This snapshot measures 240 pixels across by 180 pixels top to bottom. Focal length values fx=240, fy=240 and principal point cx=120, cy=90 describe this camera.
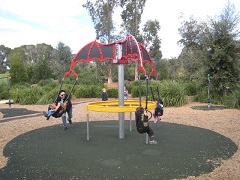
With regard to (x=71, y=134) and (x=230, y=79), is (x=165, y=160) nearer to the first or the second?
(x=71, y=134)

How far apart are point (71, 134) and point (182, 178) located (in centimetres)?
418

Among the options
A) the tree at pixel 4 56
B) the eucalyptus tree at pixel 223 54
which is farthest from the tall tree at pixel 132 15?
the tree at pixel 4 56

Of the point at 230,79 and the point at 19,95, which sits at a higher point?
the point at 230,79

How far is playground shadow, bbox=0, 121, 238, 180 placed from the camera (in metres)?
4.16

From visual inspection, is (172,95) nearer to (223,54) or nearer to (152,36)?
(223,54)

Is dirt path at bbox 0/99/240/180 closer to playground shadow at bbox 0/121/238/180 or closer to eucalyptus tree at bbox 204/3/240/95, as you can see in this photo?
playground shadow at bbox 0/121/238/180

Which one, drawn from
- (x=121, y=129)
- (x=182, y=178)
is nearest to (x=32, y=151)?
(x=121, y=129)

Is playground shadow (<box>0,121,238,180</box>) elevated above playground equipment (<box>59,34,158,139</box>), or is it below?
below

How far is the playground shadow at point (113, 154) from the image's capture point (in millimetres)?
4160

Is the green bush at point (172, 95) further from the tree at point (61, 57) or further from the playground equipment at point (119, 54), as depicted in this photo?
the tree at point (61, 57)

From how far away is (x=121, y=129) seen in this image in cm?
666

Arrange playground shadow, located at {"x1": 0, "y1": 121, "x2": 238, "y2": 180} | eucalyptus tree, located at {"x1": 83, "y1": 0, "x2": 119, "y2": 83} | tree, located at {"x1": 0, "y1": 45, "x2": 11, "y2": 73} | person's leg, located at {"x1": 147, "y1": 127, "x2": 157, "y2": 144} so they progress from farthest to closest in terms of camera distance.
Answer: tree, located at {"x1": 0, "y1": 45, "x2": 11, "y2": 73}
eucalyptus tree, located at {"x1": 83, "y1": 0, "x2": 119, "y2": 83}
person's leg, located at {"x1": 147, "y1": 127, "x2": 157, "y2": 144}
playground shadow, located at {"x1": 0, "y1": 121, "x2": 238, "y2": 180}

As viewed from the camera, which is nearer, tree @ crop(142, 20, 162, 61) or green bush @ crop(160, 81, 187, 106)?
green bush @ crop(160, 81, 187, 106)

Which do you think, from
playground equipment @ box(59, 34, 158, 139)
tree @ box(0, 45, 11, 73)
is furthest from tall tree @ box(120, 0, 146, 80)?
tree @ box(0, 45, 11, 73)
